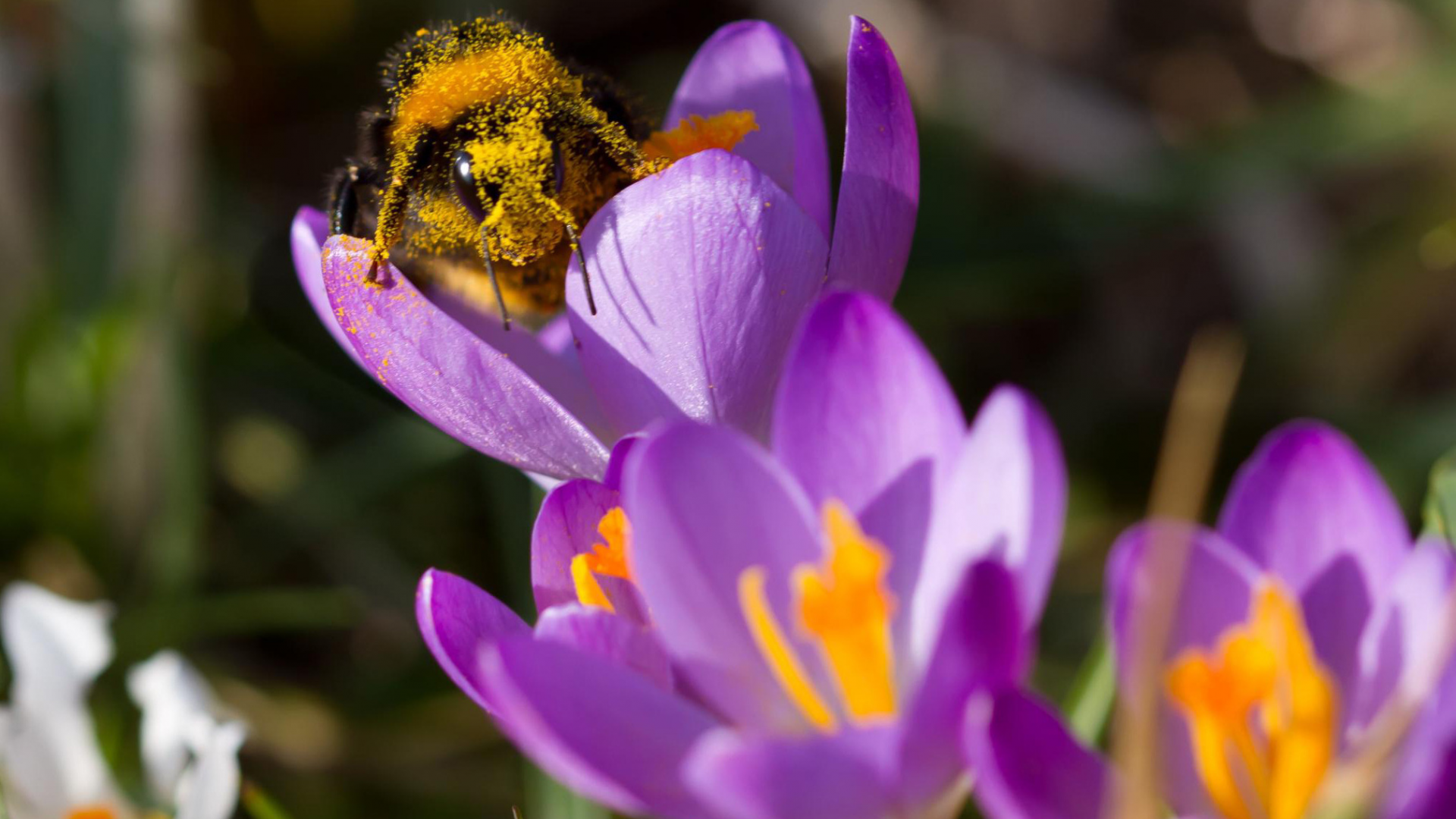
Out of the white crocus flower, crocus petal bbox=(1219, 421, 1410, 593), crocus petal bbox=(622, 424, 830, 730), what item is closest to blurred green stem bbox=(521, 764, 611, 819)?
the white crocus flower

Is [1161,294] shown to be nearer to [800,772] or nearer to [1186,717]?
[1186,717]

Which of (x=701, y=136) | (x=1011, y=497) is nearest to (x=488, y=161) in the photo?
(x=701, y=136)

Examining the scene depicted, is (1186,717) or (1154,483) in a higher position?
(1186,717)

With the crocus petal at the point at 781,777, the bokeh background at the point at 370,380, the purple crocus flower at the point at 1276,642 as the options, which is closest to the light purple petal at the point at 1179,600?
the purple crocus flower at the point at 1276,642

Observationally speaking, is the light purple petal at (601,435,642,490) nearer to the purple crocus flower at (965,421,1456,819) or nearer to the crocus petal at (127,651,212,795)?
the purple crocus flower at (965,421,1456,819)

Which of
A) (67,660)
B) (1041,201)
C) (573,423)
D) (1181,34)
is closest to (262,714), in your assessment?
(67,660)

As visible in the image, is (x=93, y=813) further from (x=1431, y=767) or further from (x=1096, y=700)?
(x=1431, y=767)

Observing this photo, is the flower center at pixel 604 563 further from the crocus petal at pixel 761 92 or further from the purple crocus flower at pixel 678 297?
the crocus petal at pixel 761 92

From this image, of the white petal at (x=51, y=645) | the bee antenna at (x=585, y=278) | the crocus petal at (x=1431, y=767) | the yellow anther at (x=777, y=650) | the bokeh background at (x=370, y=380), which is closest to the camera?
the crocus petal at (x=1431, y=767)
